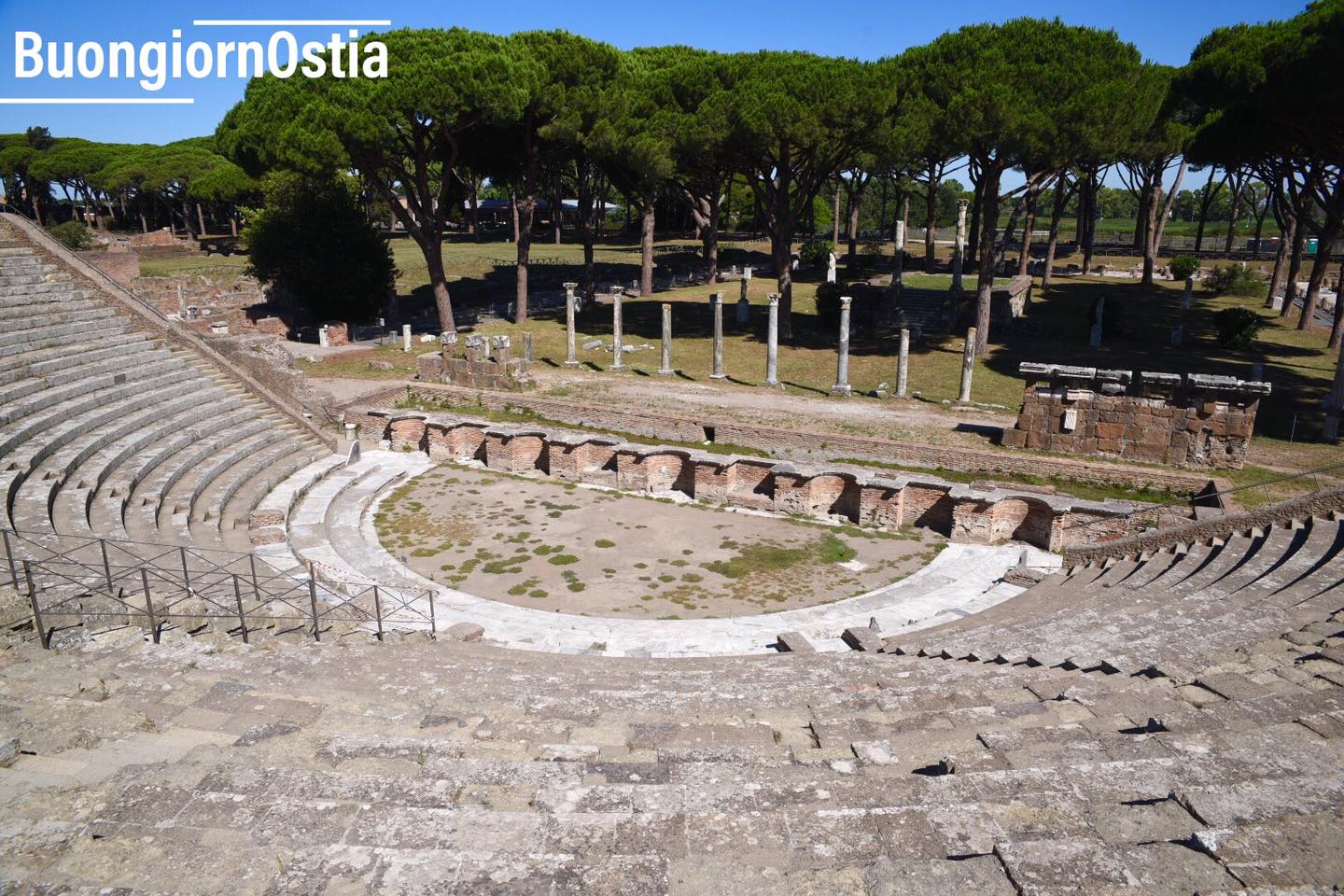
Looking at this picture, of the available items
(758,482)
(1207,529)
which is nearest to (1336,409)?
(1207,529)

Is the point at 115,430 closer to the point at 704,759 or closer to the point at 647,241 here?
the point at 704,759

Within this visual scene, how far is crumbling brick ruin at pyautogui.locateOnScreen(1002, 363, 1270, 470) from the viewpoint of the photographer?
17.5 meters

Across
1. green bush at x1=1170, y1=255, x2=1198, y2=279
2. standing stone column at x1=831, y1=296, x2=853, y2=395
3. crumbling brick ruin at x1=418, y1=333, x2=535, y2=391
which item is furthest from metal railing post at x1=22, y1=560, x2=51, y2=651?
green bush at x1=1170, y1=255, x2=1198, y2=279

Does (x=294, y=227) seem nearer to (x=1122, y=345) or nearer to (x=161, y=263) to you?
(x=161, y=263)

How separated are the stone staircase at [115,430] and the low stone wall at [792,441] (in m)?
3.53

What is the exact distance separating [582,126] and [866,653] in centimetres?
2736

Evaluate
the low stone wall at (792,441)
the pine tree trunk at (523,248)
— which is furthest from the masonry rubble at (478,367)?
the pine tree trunk at (523,248)

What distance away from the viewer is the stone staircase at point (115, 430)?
13.6 m

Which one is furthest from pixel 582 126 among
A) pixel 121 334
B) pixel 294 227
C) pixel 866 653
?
pixel 866 653

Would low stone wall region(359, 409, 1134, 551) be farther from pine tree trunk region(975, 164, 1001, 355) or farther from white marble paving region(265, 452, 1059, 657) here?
pine tree trunk region(975, 164, 1001, 355)

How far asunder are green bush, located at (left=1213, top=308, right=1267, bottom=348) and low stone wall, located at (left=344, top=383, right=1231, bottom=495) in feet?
55.8

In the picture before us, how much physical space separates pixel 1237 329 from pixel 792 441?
21.0m

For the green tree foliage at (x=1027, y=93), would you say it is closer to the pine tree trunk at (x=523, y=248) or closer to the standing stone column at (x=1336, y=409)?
the standing stone column at (x=1336, y=409)

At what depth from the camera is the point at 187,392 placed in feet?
64.8
